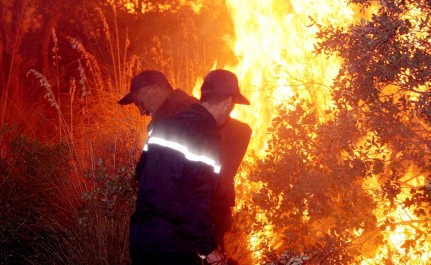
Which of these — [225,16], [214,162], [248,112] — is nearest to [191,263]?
[214,162]

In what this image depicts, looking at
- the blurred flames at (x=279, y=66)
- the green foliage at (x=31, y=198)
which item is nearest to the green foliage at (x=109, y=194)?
the green foliage at (x=31, y=198)

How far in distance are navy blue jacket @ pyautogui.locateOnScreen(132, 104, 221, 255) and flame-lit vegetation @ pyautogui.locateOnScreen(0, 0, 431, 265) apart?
1.30 meters

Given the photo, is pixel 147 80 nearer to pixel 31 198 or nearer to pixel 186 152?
pixel 186 152

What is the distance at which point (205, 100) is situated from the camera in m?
3.65

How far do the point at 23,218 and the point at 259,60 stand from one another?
3151 millimetres

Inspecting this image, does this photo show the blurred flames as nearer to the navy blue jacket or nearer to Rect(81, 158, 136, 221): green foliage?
Rect(81, 158, 136, 221): green foliage

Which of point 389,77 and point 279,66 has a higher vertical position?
point 279,66

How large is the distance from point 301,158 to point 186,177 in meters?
1.62

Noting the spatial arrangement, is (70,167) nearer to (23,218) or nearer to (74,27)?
(23,218)

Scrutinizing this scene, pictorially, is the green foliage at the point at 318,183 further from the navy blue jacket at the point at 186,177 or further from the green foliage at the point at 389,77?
the navy blue jacket at the point at 186,177

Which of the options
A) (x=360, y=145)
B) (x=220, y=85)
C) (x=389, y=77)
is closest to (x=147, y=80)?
(x=220, y=85)

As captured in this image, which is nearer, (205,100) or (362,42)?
(205,100)

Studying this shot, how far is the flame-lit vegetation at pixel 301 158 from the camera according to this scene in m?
4.08

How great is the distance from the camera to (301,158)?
15.1ft
